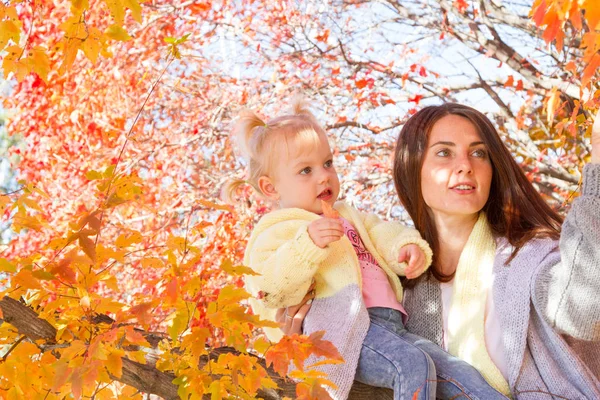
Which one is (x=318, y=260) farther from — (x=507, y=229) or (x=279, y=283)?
(x=507, y=229)

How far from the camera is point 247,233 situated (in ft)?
18.8

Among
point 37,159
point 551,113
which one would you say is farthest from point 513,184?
point 37,159

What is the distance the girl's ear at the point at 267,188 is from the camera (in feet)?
9.70

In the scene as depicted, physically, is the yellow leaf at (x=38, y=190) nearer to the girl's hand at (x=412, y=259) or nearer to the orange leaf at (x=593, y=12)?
the girl's hand at (x=412, y=259)

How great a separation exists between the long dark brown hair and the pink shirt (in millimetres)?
187

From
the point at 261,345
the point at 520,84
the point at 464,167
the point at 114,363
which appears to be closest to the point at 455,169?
the point at 464,167

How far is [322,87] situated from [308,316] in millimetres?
3679

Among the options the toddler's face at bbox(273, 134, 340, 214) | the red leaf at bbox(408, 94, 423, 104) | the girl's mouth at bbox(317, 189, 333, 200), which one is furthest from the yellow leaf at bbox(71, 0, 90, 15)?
the red leaf at bbox(408, 94, 423, 104)

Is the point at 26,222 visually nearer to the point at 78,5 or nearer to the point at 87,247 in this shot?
the point at 87,247

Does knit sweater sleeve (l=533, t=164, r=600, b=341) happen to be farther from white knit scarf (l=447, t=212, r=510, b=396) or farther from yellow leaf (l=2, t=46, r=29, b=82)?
yellow leaf (l=2, t=46, r=29, b=82)

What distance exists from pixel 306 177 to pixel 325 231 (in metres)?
0.42

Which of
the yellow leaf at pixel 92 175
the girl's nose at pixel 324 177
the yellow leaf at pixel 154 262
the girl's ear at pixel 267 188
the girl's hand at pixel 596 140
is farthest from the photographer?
the girl's ear at pixel 267 188

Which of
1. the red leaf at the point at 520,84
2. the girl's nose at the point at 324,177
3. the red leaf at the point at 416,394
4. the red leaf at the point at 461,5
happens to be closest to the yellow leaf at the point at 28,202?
the girl's nose at the point at 324,177

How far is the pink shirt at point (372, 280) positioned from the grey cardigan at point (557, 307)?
375 millimetres
